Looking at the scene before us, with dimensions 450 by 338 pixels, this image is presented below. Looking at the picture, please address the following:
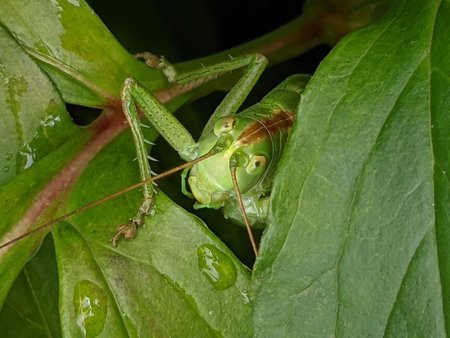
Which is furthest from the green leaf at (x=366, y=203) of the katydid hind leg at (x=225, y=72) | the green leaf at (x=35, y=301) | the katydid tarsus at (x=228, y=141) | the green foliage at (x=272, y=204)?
the green leaf at (x=35, y=301)

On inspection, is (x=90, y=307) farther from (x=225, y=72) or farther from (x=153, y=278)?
(x=225, y=72)

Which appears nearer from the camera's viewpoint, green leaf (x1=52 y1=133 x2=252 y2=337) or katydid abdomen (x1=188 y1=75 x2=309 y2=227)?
green leaf (x1=52 y1=133 x2=252 y2=337)

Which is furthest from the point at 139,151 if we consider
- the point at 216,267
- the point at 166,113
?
the point at 216,267

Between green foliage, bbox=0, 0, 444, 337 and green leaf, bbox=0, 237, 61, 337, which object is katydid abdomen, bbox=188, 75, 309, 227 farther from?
green leaf, bbox=0, 237, 61, 337

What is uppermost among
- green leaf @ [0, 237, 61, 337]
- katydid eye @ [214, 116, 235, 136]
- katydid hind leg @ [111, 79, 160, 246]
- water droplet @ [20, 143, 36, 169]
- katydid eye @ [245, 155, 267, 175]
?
water droplet @ [20, 143, 36, 169]

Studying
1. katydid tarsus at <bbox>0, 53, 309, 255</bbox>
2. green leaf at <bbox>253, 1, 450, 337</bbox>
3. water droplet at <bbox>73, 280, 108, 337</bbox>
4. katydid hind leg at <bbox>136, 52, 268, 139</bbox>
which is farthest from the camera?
katydid hind leg at <bbox>136, 52, 268, 139</bbox>

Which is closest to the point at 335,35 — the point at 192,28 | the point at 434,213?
the point at 192,28

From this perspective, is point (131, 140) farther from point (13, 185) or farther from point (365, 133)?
point (365, 133)

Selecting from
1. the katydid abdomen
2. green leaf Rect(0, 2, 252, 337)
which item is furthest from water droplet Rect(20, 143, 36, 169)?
the katydid abdomen
